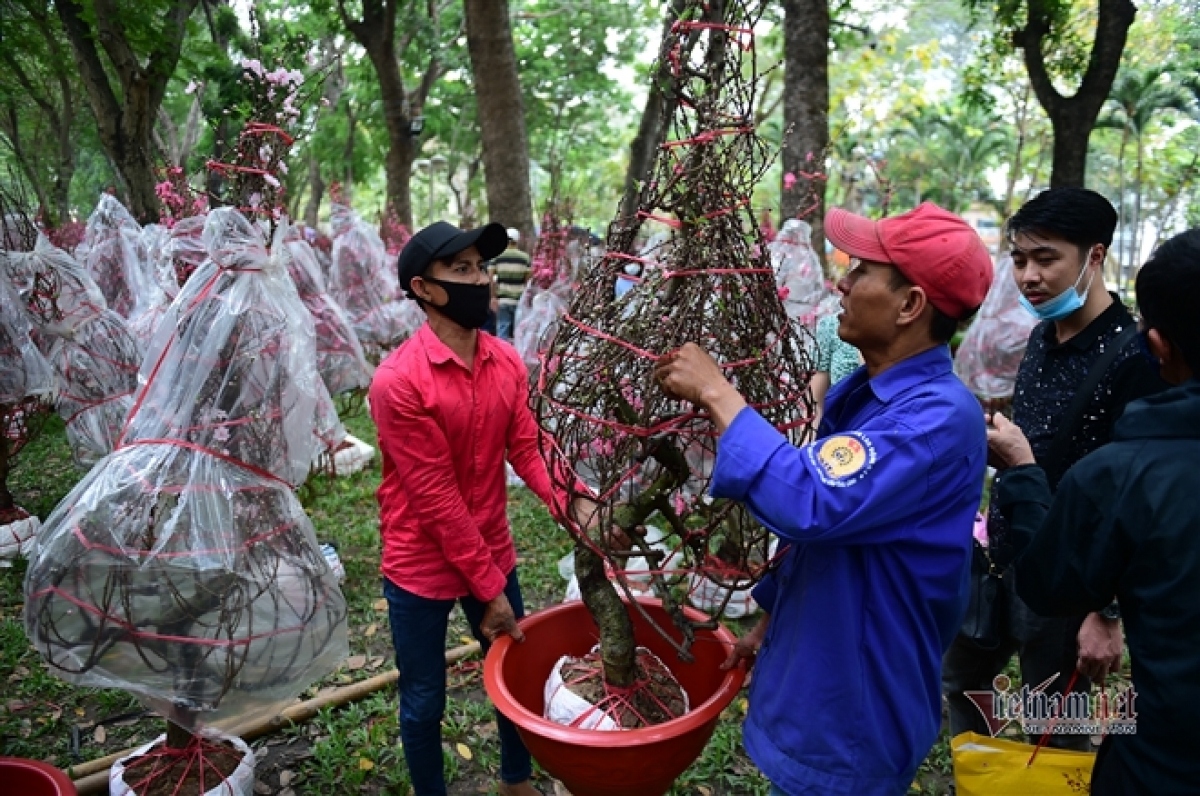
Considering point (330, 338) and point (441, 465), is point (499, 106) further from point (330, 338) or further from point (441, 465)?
point (441, 465)

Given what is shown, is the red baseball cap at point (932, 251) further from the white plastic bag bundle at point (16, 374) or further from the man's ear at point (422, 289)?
the white plastic bag bundle at point (16, 374)

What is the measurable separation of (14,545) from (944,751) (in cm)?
538

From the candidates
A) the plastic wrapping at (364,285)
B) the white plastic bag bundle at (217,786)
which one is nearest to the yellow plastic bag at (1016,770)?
the white plastic bag bundle at (217,786)

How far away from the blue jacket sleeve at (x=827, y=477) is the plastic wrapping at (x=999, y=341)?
15.3 feet

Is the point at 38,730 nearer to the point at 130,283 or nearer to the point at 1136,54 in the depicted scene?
the point at 130,283

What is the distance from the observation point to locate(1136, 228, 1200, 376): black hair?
53.5 inches

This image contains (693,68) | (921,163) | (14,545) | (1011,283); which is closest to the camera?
(693,68)


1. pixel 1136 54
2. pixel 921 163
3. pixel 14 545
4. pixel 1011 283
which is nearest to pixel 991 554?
pixel 1011 283

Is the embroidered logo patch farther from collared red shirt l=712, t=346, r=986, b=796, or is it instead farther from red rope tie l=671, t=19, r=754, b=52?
red rope tie l=671, t=19, r=754, b=52

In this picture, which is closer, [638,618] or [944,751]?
[638,618]

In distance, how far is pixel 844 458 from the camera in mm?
1407

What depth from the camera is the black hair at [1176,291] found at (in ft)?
4.46

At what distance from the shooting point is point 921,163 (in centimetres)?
3047

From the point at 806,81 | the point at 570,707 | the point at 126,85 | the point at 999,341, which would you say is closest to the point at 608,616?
the point at 570,707
